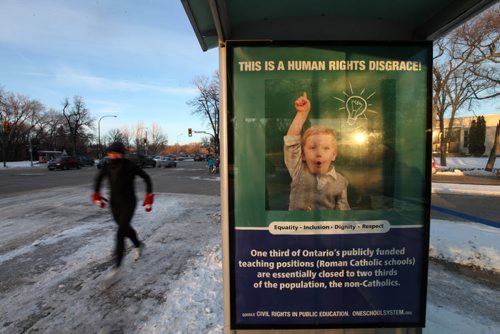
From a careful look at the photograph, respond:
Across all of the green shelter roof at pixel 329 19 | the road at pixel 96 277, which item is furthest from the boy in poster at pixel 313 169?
the road at pixel 96 277

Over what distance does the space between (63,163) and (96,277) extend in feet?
124

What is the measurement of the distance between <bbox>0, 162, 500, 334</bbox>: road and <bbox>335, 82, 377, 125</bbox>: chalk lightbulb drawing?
263 centimetres

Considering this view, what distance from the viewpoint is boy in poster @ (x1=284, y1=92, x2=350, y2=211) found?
2561 mm

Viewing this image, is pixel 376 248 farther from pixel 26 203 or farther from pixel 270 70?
pixel 26 203

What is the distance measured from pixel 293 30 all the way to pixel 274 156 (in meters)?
1.04

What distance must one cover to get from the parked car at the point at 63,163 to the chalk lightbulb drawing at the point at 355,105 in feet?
133

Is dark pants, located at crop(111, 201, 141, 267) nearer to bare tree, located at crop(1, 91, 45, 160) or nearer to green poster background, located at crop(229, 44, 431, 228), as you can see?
green poster background, located at crop(229, 44, 431, 228)

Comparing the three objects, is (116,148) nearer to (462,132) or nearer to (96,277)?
(96,277)

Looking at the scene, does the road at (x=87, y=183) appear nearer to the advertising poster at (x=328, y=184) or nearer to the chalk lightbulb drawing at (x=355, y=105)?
the advertising poster at (x=328, y=184)

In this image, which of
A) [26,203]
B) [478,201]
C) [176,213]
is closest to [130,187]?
[176,213]

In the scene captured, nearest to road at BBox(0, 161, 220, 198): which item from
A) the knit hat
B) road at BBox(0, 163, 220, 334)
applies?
road at BBox(0, 163, 220, 334)

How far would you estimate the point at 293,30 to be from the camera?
264cm

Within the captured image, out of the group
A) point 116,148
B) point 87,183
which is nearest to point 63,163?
point 87,183

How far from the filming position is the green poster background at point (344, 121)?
2.49m
